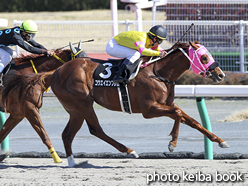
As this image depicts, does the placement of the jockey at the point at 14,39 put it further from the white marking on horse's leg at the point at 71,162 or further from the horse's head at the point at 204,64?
the horse's head at the point at 204,64

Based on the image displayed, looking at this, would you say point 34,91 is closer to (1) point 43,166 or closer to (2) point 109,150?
(1) point 43,166

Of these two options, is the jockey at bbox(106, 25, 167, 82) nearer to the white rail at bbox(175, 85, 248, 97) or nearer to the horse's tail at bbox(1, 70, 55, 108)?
the white rail at bbox(175, 85, 248, 97)

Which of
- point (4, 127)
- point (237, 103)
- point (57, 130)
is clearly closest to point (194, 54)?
point (4, 127)

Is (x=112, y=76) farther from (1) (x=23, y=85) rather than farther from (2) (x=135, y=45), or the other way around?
(1) (x=23, y=85)

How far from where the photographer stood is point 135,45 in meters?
5.07

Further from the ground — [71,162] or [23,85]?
[23,85]

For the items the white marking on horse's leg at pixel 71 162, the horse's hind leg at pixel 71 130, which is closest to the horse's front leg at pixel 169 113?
the horse's hind leg at pixel 71 130

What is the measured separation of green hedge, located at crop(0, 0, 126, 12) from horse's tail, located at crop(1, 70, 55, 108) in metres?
27.0

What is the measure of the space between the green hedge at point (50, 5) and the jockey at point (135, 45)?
27.0 metres

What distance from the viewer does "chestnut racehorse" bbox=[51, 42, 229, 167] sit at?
4906 mm

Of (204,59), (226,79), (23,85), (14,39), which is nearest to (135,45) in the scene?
(204,59)

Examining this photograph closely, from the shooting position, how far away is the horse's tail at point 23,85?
207 inches

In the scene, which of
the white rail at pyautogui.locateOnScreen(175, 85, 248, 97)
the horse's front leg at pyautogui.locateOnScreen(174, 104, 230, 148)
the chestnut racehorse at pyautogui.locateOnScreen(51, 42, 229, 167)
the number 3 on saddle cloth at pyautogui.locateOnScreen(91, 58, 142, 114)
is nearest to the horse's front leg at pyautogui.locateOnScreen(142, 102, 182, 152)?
Result: the chestnut racehorse at pyautogui.locateOnScreen(51, 42, 229, 167)

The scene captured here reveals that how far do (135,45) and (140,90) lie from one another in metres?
0.52
